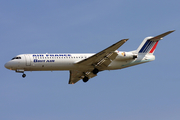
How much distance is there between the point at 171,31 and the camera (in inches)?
1268

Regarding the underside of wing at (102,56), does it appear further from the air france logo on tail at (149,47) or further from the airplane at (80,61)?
the air france logo on tail at (149,47)

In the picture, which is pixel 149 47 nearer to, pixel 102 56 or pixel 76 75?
pixel 102 56

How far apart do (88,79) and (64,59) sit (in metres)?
5.32

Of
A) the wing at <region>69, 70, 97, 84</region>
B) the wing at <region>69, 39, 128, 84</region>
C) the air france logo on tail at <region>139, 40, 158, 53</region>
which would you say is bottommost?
the wing at <region>69, 70, 97, 84</region>

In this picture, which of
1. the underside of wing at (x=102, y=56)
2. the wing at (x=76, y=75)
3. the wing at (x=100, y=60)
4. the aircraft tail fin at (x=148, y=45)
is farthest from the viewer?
the wing at (x=76, y=75)

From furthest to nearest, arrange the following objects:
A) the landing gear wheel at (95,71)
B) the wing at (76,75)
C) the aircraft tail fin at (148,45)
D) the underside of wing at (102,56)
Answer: the wing at (76,75)
the aircraft tail fin at (148,45)
the landing gear wheel at (95,71)
the underside of wing at (102,56)

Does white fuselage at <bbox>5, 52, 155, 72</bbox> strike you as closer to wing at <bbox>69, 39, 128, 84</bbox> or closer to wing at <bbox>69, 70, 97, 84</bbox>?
wing at <bbox>69, 39, 128, 84</bbox>

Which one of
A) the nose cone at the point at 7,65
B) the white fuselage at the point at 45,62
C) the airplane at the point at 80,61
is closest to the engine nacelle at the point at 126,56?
the airplane at the point at 80,61

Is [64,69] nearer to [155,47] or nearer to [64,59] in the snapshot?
[64,59]

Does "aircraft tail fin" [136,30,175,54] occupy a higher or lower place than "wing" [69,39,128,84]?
higher

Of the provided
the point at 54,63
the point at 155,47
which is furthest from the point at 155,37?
the point at 54,63

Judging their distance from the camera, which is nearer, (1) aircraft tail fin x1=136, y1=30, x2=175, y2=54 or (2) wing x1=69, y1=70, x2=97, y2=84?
(1) aircraft tail fin x1=136, y1=30, x2=175, y2=54

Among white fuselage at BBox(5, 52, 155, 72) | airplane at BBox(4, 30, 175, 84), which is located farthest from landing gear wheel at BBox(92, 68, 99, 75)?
white fuselage at BBox(5, 52, 155, 72)

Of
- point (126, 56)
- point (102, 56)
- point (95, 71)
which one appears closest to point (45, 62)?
point (95, 71)
